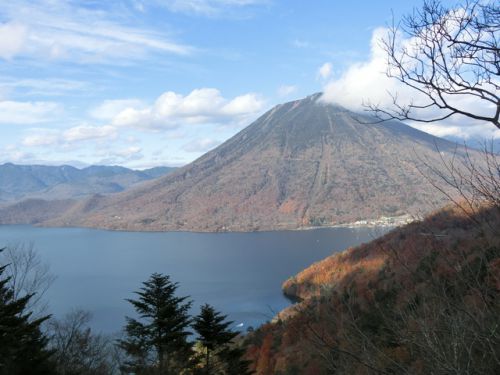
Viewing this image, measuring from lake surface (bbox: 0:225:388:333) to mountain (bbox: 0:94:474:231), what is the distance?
Answer: 24.2 meters

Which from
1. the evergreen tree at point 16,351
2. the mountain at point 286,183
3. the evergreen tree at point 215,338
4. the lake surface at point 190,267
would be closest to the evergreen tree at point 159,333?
the evergreen tree at point 215,338

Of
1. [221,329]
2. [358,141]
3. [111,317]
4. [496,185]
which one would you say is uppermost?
[358,141]

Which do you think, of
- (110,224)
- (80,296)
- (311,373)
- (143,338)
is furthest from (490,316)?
(110,224)

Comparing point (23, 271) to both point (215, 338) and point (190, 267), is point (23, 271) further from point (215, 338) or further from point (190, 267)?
point (190, 267)

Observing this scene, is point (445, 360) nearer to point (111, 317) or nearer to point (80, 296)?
point (111, 317)

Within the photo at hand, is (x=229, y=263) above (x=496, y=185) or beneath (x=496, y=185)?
beneath

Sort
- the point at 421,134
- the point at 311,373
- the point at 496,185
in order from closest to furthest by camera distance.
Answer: the point at 496,185 < the point at 311,373 < the point at 421,134

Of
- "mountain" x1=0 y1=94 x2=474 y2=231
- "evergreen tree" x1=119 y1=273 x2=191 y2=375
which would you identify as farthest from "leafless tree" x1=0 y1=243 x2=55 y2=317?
"mountain" x1=0 y1=94 x2=474 y2=231

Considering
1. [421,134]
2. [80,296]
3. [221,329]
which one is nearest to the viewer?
[221,329]

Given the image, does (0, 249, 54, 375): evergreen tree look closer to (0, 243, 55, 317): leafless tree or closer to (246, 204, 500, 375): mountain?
(0, 243, 55, 317): leafless tree

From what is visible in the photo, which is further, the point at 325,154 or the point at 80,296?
the point at 325,154

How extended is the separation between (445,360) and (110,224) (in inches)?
5213

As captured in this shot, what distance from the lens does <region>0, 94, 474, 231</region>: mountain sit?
404 feet

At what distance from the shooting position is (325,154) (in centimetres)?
16600
